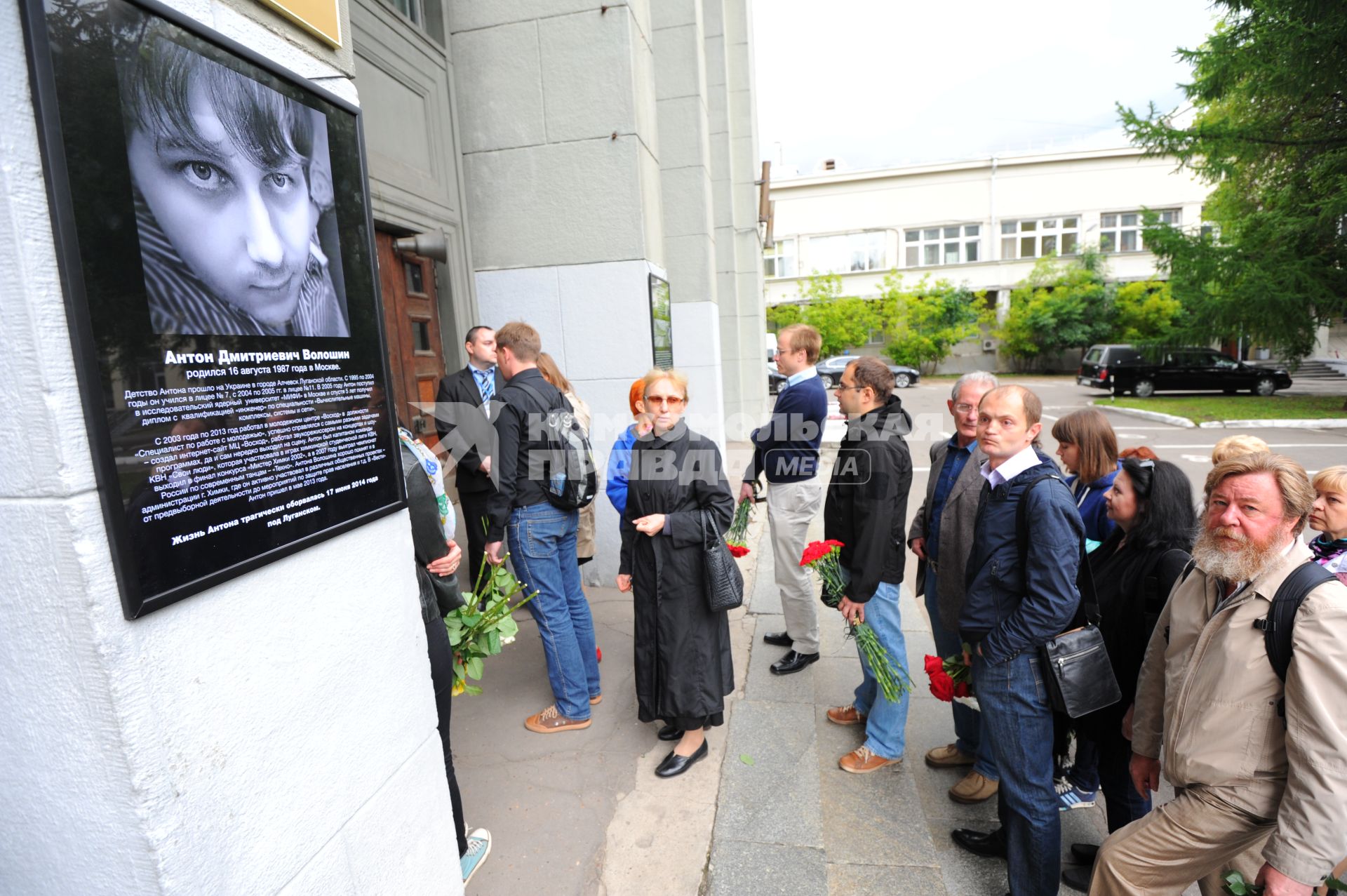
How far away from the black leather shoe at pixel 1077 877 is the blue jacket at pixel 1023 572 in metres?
1.05

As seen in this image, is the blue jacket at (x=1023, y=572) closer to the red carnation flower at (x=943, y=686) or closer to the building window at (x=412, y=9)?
the red carnation flower at (x=943, y=686)

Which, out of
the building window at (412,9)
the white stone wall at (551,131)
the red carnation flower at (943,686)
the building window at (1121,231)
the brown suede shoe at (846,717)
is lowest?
the brown suede shoe at (846,717)

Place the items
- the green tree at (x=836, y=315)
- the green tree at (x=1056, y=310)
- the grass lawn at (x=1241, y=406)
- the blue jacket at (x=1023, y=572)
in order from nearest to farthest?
the blue jacket at (x=1023, y=572) → the grass lawn at (x=1241, y=406) → the green tree at (x=836, y=315) → the green tree at (x=1056, y=310)

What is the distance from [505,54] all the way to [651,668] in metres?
4.87

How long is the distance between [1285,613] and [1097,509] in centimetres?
132

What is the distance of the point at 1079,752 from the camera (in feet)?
9.31

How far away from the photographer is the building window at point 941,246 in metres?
39.1

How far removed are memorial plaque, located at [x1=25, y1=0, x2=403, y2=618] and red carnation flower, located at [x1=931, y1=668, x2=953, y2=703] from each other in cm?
232

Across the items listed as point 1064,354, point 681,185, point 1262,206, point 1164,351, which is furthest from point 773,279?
point 681,185

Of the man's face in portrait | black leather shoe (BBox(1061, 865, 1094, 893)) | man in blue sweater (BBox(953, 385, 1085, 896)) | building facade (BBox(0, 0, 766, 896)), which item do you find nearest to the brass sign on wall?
building facade (BBox(0, 0, 766, 896))

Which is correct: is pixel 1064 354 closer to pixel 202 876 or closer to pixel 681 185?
pixel 681 185

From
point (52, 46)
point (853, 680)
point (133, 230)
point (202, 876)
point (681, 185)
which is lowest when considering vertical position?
point (853, 680)

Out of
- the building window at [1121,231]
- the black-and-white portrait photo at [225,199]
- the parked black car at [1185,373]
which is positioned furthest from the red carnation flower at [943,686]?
the building window at [1121,231]

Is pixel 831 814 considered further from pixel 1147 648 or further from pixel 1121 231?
pixel 1121 231
